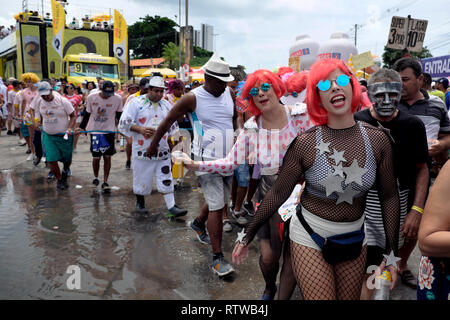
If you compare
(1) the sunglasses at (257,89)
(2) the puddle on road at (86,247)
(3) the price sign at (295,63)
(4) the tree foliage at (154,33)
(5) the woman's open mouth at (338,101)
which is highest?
(4) the tree foliage at (154,33)

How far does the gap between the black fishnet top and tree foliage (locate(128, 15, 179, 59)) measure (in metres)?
74.4

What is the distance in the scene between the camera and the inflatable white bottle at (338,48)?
11.2 metres

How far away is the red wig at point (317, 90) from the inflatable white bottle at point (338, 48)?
31.1ft

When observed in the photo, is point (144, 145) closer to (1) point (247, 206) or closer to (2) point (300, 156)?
(1) point (247, 206)

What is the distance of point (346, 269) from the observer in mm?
2072

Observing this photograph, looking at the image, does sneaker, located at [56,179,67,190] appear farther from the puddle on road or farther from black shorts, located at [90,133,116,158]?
black shorts, located at [90,133,116,158]

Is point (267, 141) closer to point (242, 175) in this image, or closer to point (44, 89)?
point (242, 175)

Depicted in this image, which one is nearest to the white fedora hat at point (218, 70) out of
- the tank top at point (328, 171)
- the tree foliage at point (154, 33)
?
the tank top at point (328, 171)

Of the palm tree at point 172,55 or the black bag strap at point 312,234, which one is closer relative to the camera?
the black bag strap at point 312,234

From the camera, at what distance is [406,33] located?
25.0 feet

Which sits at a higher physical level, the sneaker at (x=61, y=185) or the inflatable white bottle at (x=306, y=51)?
the inflatable white bottle at (x=306, y=51)

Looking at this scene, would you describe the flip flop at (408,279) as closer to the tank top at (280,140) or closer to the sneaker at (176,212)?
the tank top at (280,140)

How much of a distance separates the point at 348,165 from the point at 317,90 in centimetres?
46

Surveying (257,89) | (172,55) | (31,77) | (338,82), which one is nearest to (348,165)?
(338,82)
